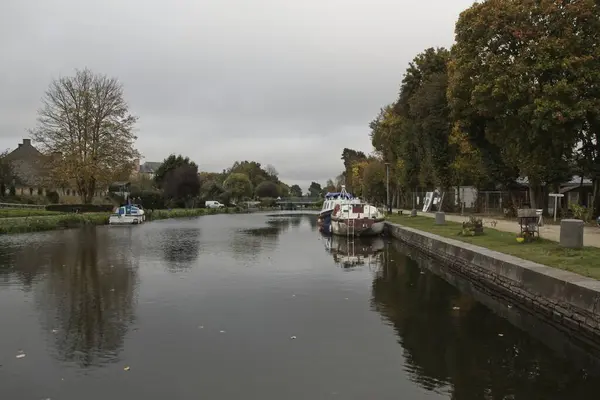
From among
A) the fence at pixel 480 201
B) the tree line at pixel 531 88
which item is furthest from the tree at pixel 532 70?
the fence at pixel 480 201

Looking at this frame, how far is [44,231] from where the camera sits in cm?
3338

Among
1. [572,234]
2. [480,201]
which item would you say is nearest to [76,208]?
[480,201]

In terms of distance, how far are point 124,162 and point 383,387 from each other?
46.9 metres

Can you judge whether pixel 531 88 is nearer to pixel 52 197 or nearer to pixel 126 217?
pixel 126 217

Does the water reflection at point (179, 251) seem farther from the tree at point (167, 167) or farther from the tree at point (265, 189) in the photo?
the tree at point (265, 189)

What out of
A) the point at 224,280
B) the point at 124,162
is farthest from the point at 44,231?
the point at 224,280

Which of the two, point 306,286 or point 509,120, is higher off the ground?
point 509,120

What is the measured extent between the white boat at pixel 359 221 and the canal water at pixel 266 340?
13835 mm

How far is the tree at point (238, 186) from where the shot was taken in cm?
10286

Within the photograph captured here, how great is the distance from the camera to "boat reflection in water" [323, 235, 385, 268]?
64.5 ft

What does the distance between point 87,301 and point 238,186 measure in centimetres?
9684

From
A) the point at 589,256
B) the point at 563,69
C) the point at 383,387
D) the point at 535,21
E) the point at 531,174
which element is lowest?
the point at 383,387

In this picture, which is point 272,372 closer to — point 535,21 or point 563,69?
point 563,69

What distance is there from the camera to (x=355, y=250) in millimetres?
23953
